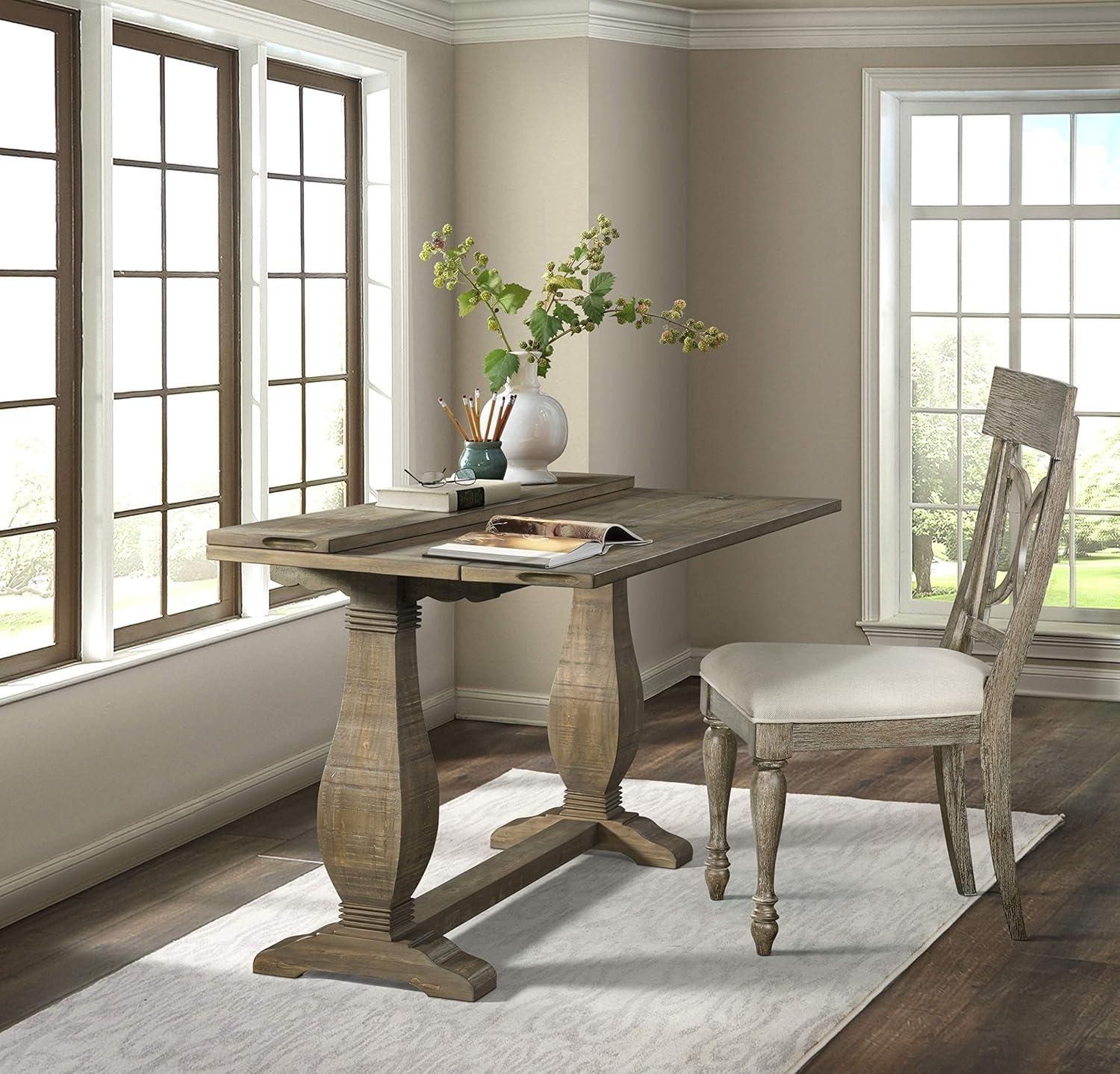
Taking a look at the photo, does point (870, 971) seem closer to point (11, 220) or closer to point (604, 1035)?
point (604, 1035)

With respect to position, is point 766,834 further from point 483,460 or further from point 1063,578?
point 1063,578

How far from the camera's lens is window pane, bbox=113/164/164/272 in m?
3.88

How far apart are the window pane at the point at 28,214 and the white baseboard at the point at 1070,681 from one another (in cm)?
338

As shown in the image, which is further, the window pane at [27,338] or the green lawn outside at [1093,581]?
the green lawn outside at [1093,581]

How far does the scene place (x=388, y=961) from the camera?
9.78 feet

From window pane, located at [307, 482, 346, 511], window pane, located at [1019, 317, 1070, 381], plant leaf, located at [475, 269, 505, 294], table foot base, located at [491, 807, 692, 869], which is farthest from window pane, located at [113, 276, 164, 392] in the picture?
window pane, located at [1019, 317, 1070, 381]

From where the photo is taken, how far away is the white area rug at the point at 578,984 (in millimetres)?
2688

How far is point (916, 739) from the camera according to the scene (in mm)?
3121

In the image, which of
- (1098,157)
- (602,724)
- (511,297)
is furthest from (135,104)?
(1098,157)

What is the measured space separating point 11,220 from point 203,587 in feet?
3.82

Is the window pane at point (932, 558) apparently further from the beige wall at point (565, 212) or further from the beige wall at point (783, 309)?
the beige wall at point (565, 212)

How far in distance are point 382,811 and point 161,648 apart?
1.19 meters

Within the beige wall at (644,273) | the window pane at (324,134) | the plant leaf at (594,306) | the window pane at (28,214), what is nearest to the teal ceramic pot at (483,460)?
the plant leaf at (594,306)

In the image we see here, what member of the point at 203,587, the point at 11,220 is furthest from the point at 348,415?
the point at 11,220
